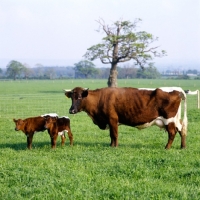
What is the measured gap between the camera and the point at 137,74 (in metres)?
126

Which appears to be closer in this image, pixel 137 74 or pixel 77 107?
pixel 77 107

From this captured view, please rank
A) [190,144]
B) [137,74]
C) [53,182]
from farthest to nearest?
[137,74] → [190,144] → [53,182]

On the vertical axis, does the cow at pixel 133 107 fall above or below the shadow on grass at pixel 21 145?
above

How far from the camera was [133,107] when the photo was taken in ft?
37.4

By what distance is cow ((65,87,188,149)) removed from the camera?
36.7 feet

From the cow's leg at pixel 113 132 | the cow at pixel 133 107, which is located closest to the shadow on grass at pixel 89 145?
the cow's leg at pixel 113 132

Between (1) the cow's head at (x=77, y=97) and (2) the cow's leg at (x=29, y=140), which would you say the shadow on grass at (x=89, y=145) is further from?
(1) the cow's head at (x=77, y=97)

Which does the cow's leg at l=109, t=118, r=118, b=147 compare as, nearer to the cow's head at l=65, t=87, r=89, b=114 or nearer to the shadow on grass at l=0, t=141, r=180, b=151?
the shadow on grass at l=0, t=141, r=180, b=151

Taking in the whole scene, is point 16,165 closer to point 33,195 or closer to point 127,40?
point 33,195

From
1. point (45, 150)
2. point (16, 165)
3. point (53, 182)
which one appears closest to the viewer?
point (53, 182)

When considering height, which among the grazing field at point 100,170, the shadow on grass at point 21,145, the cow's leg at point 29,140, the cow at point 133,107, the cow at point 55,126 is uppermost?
the cow at point 133,107

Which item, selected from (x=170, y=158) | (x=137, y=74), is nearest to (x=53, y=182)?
(x=170, y=158)

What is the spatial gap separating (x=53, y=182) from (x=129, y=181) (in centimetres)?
129

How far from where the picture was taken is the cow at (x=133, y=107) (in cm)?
1118
